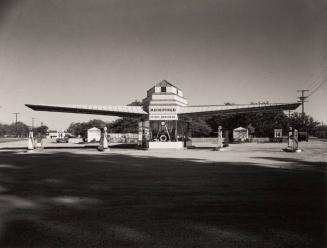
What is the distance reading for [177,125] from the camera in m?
33.5

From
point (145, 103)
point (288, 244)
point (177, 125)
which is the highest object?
point (145, 103)

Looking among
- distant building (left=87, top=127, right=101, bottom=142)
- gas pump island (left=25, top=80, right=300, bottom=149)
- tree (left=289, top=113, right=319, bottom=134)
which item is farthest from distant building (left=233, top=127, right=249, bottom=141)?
gas pump island (left=25, top=80, right=300, bottom=149)

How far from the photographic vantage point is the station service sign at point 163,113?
31.1 m

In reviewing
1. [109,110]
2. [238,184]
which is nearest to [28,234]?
[238,184]

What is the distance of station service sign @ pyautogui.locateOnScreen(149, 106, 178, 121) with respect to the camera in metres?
31.1

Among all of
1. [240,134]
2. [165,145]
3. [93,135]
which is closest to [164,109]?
[165,145]

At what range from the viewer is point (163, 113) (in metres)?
31.2

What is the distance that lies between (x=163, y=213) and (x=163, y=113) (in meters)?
25.5

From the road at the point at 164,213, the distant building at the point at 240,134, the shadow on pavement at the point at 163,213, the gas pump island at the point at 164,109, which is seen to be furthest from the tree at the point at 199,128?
the road at the point at 164,213

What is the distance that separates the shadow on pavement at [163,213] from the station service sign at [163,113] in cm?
2147

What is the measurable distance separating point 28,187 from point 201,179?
471 centimetres

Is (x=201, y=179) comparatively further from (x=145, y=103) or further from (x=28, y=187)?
(x=145, y=103)

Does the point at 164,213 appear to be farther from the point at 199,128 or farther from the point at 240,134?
the point at 199,128

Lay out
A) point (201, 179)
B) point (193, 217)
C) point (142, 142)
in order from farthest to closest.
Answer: point (142, 142)
point (201, 179)
point (193, 217)
